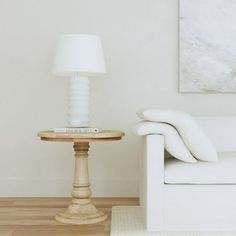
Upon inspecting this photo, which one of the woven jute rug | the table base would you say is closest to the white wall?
the woven jute rug

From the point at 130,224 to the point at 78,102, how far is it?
3.11 ft

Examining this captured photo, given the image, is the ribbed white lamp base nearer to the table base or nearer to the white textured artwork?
the table base

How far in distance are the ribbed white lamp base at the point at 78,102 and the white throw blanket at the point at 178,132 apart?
57cm

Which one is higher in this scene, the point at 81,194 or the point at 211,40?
the point at 211,40

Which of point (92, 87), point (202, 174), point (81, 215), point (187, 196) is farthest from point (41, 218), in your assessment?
point (92, 87)

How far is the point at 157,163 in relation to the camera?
2.99 m

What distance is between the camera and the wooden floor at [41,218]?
3.02 metres

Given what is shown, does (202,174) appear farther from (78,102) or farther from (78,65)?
(78,65)

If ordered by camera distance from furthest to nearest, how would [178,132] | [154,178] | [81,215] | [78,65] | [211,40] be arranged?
[211,40]
[78,65]
[81,215]
[178,132]
[154,178]

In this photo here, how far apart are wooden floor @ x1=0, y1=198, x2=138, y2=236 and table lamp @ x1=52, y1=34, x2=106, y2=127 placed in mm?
693

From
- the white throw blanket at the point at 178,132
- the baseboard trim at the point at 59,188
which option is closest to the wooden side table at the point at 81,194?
the white throw blanket at the point at 178,132

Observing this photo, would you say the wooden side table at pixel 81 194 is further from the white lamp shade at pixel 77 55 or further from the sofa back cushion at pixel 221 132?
the sofa back cushion at pixel 221 132

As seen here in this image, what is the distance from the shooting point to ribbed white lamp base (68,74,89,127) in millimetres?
3527

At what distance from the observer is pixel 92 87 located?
4250 mm
